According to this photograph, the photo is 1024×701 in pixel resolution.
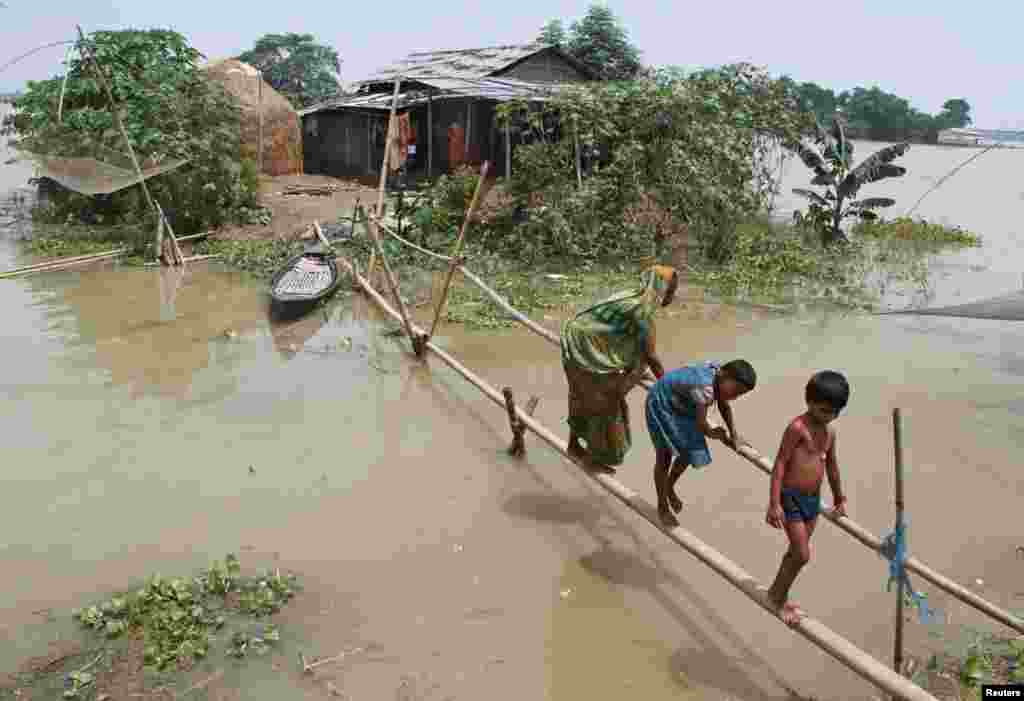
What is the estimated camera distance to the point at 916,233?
1407 centimetres

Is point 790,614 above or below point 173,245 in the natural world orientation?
below

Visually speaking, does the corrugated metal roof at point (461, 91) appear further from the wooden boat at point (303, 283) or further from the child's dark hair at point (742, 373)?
the child's dark hair at point (742, 373)

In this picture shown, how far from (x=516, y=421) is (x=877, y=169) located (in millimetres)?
9027

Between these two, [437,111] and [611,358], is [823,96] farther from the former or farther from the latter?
[611,358]

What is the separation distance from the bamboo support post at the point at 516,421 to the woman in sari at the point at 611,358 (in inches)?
33.9

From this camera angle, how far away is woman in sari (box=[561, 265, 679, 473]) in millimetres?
3660

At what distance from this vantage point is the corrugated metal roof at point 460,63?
16.1m

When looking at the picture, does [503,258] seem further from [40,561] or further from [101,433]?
[40,561]

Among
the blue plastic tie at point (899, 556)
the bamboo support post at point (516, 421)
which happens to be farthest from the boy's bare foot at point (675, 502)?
the bamboo support post at point (516, 421)

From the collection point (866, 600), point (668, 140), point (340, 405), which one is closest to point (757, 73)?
point (668, 140)

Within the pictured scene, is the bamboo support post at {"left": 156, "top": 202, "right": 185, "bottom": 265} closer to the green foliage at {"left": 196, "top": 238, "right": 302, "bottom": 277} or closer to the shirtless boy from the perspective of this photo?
the green foliage at {"left": 196, "top": 238, "right": 302, "bottom": 277}

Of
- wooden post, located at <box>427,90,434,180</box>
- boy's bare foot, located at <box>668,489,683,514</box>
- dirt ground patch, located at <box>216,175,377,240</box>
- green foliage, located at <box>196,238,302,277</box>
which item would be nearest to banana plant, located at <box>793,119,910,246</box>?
wooden post, located at <box>427,90,434,180</box>

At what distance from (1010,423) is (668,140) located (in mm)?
5773

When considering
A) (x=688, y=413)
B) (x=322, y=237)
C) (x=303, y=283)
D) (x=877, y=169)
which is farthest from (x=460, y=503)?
(x=877, y=169)
